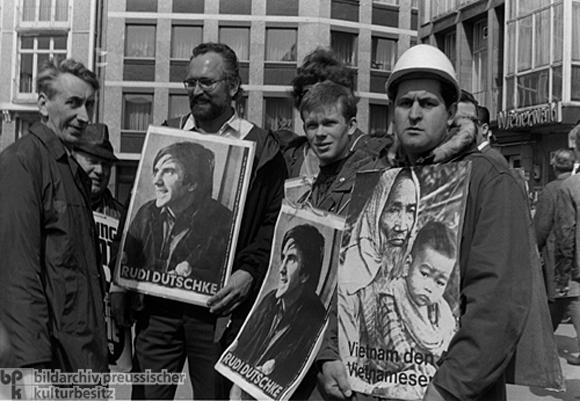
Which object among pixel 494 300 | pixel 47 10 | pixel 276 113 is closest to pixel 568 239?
pixel 494 300

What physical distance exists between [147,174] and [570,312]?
13.8 feet

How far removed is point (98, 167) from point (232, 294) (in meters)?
1.46

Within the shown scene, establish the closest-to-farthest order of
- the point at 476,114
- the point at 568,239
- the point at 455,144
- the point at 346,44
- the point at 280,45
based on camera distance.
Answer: the point at 455,144 < the point at 476,114 < the point at 568,239 < the point at 280,45 < the point at 346,44

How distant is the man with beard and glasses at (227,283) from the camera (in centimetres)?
348

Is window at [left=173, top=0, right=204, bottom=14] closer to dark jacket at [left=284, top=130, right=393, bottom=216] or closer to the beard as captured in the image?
the beard

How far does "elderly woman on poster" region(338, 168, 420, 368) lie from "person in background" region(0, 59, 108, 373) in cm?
122

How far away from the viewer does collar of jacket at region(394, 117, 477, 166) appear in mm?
2314

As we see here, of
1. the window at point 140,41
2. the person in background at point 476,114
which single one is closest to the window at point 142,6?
the window at point 140,41

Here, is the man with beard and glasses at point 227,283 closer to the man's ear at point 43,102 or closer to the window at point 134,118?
the man's ear at point 43,102

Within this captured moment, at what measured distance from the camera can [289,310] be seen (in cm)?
301

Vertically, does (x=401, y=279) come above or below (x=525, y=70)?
below

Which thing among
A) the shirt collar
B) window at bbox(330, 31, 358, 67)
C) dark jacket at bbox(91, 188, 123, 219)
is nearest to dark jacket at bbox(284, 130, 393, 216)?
the shirt collar

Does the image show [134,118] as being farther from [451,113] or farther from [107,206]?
[451,113]

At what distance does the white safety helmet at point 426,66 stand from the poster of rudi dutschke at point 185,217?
4.17 ft
